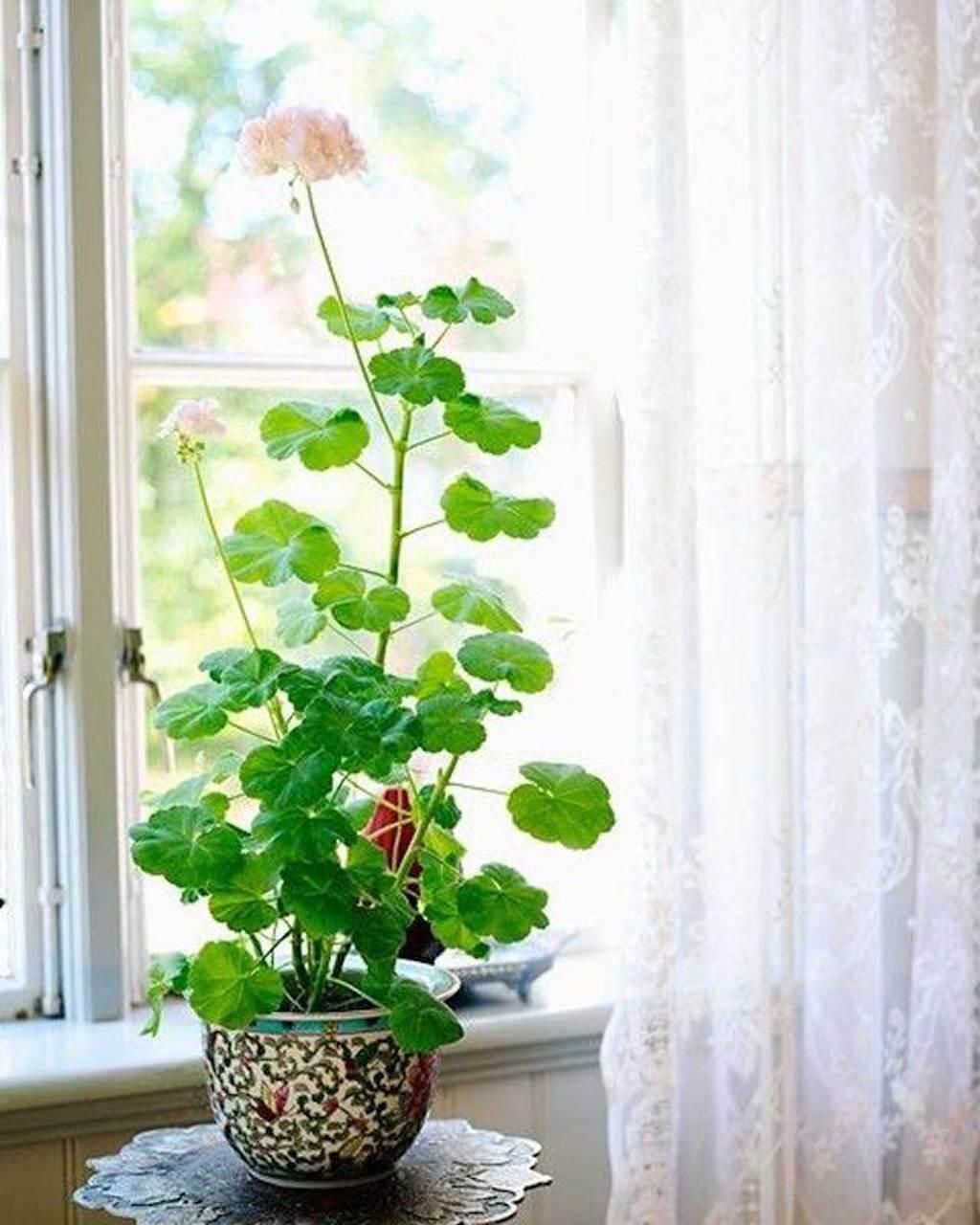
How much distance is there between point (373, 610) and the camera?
1746 mm

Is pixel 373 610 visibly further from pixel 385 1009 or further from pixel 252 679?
pixel 385 1009

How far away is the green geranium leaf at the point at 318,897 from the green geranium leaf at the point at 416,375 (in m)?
0.42

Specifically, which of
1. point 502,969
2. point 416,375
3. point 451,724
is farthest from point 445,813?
point 502,969

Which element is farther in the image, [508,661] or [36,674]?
[36,674]

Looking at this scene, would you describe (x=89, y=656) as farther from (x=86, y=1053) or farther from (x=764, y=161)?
(x=764, y=161)

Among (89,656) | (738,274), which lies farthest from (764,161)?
(89,656)

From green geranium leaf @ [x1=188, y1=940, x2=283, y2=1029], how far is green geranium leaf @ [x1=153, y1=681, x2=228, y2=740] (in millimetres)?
185

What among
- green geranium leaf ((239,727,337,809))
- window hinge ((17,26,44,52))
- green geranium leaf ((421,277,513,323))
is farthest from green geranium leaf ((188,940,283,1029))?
window hinge ((17,26,44,52))

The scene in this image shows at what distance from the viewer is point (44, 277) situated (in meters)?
2.24

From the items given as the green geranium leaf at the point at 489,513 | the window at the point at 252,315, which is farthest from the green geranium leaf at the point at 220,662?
the window at the point at 252,315

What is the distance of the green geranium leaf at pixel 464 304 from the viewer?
1776 millimetres

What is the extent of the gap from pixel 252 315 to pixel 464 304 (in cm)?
64

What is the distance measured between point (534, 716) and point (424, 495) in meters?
0.31

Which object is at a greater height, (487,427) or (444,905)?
(487,427)
